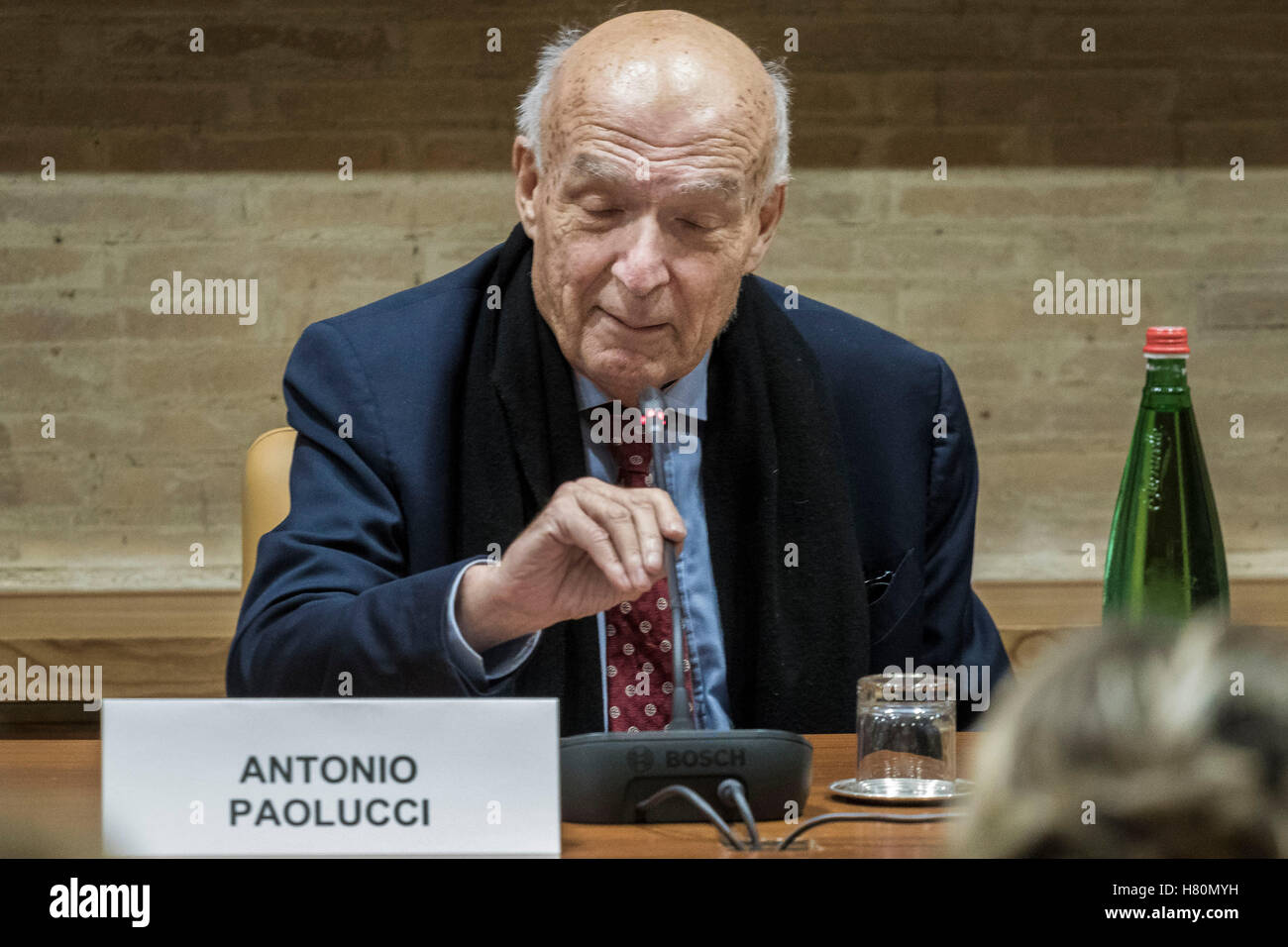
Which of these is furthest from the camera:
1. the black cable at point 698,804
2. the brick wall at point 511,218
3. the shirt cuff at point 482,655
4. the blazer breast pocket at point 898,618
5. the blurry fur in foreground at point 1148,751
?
the brick wall at point 511,218

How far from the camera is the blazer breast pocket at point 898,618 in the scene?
5.78ft

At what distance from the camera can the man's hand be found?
1.15 m

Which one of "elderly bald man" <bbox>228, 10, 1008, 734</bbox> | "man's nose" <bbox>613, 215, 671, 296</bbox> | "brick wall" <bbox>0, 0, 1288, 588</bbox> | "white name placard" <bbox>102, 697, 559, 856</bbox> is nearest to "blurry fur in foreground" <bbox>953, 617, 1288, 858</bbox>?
"white name placard" <bbox>102, 697, 559, 856</bbox>

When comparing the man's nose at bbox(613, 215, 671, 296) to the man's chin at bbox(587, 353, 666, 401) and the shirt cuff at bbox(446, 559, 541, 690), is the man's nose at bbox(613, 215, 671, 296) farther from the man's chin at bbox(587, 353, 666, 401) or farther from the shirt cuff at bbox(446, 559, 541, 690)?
the shirt cuff at bbox(446, 559, 541, 690)

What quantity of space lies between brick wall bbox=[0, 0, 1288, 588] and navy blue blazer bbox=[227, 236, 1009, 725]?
143 cm

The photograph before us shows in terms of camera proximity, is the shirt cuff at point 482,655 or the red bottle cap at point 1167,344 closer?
the red bottle cap at point 1167,344

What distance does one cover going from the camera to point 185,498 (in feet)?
10.8

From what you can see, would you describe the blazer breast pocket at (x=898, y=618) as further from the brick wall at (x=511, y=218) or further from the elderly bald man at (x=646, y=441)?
the brick wall at (x=511, y=218)

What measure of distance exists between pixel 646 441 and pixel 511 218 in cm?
171

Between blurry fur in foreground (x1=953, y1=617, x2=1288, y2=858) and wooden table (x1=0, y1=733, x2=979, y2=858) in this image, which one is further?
wooden table (x1=0, y1=733, x2=979, y2=858)

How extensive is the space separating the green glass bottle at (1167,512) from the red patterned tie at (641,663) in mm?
513

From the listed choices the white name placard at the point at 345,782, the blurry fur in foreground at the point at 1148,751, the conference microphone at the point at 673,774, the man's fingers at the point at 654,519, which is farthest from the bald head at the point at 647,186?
the blurry fur in foreground at the point at 1148,751

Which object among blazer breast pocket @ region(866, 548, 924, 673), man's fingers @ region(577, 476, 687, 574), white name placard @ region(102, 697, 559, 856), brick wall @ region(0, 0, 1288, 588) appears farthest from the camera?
brick wall @ region(0, 0, 1288, 588)

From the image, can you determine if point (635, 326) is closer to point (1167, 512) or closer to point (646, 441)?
point (646, 441)
